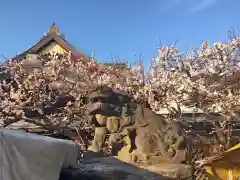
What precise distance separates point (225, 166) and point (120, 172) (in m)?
5.36

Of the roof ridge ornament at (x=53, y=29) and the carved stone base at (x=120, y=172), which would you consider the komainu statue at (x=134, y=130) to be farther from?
the roof ridge ornament at (x=53, y=29)

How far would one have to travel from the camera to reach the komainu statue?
879cm

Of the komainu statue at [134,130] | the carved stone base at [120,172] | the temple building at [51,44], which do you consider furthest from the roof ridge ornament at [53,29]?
the carved stone base at [120,172]

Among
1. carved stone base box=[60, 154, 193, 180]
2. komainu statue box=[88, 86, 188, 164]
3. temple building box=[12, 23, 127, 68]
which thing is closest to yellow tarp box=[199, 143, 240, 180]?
komainu statue box=[88, 86, 188, 164]

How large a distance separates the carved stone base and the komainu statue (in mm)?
502

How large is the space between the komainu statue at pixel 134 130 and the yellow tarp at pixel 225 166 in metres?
2.11

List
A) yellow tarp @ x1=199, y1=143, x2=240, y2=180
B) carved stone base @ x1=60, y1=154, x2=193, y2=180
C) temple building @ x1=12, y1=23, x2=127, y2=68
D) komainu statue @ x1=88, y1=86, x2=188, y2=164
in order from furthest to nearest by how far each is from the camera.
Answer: temple building @ x1=12, y1=23, x2=127, y2=68, yellow tarp @ x1=199, y1=143, x2=240, y2=180, komainu statue @ x1=88, y1=86, x2=188, y2=164, carved stone base @ x1=60, y1=154, x2=193, y2=180

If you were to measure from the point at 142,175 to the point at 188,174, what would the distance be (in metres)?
1.62

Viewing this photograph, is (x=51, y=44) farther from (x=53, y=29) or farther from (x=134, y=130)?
(x=134, y=130)

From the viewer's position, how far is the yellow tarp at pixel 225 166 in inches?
428

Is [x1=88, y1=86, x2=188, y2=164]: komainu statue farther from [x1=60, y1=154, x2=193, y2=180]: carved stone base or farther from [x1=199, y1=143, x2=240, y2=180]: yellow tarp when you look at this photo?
[x1=199, y1=143, x2=240, y2=180]: yellow tarp

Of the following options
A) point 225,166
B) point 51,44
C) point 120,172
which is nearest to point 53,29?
point 51,44

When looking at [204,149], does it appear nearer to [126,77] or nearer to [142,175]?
[126,77]

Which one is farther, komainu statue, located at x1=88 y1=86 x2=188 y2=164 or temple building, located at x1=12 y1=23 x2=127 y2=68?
temple building, located at x1=12 y1=23 x2=127 y2=68
